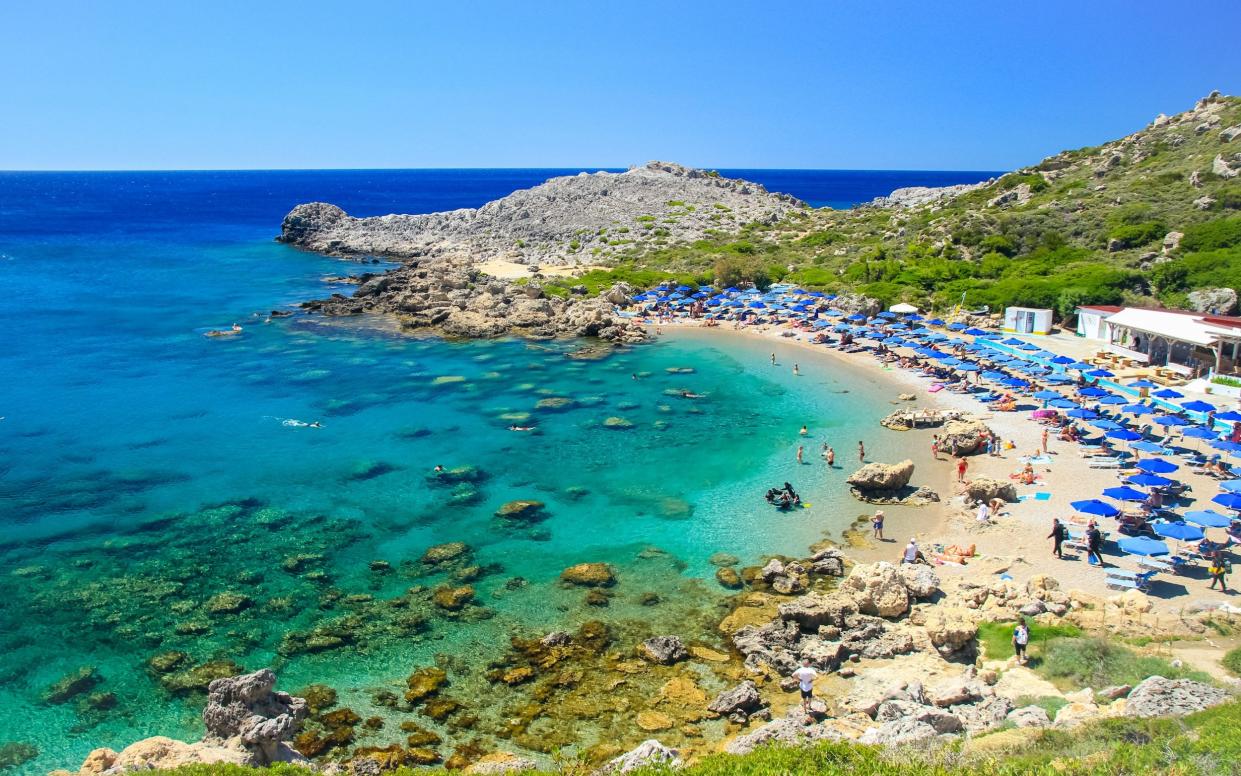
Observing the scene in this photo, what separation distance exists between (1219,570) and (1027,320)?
1357 inches

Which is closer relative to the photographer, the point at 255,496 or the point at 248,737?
the point at 248,737

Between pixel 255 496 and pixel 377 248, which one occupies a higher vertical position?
pixel 377 248

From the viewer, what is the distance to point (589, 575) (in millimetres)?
25625

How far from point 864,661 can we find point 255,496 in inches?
1013

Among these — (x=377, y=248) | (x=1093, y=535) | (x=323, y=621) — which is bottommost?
(x=323, y=621)

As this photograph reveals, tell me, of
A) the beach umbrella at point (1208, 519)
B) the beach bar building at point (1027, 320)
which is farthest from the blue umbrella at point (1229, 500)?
the beach bar building at point (1027, 320)

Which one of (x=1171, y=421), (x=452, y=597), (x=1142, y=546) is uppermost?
(x=1171, y=421)

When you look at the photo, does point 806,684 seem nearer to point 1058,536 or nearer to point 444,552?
point 1058,536

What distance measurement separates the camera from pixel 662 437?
129ft

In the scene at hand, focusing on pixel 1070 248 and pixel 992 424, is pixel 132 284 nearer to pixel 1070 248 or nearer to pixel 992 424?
pixel 992 424

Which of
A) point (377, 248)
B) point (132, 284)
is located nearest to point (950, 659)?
point (132, 284)

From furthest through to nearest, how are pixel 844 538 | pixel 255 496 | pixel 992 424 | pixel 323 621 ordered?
pixel 992 424 → pixel 255 496 → pixel 844 538 → pixel 323 621

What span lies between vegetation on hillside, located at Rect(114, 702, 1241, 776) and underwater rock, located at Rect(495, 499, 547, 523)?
16.3m

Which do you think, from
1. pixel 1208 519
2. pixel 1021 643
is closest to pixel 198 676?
pixel 1021 643
